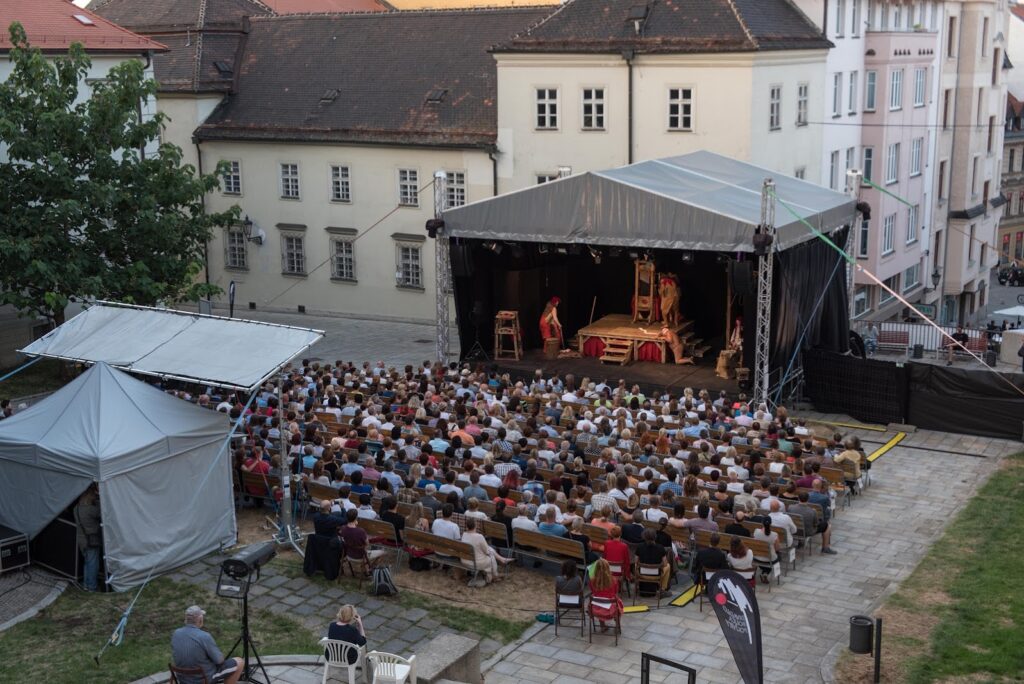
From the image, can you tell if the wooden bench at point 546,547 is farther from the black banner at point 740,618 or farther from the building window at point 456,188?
the building window at point 456,188

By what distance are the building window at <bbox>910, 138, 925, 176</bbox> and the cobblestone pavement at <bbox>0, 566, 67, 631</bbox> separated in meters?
35.2

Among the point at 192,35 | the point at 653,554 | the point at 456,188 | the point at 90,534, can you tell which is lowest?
the point at 653,554

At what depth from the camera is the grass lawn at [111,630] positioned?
12492 millimetres

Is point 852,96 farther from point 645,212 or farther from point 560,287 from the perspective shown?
point 645,212

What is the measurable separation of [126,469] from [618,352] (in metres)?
14.0

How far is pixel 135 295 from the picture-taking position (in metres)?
25.9

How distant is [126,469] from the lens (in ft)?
48.5

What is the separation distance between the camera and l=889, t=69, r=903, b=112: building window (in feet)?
132

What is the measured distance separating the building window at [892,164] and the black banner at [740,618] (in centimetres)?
3281

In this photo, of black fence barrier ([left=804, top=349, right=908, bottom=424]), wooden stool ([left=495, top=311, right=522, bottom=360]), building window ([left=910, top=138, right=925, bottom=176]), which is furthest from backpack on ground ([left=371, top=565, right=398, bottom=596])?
building window ([left=910, top=138, right=925, bottom=176])

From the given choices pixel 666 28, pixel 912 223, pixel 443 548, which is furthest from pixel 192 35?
pixel 443 548

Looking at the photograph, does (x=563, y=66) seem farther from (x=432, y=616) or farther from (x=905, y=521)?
(x=432, y=616)

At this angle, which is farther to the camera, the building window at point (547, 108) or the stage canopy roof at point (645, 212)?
the building window at point (547, 108)

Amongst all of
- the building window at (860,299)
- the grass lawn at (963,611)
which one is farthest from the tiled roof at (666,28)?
the grass lawn at (963,611)
